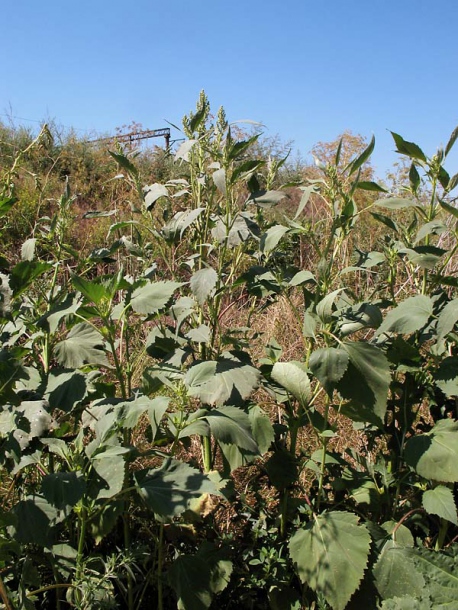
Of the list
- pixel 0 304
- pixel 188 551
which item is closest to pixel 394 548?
pixel 188 551

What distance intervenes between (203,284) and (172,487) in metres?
0.49

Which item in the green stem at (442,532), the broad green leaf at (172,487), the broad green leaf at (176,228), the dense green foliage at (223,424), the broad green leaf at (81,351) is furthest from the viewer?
the green stem at (442,532)

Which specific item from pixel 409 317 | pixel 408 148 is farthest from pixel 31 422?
pixel 408 148

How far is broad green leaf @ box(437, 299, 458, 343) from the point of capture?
4.67 ft

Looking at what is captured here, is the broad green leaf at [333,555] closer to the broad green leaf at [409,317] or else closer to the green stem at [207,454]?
the green stem at [207,454]

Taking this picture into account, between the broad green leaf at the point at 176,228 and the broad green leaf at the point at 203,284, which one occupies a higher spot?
the broad green leaf at the point at 176,228

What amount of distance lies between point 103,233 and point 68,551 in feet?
16.4

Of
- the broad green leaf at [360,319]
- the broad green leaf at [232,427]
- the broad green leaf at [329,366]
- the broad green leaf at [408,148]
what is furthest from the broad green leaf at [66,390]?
the broad green leaf at [408,148]

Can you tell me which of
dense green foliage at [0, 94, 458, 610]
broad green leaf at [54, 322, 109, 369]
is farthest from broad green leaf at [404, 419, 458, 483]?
broad green leaf at [54, 322, 109, 369]

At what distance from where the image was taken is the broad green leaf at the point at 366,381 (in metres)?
1.40

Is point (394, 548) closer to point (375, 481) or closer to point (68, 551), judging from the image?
point (375, 481)

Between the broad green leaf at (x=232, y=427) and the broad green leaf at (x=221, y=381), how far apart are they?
3 cm

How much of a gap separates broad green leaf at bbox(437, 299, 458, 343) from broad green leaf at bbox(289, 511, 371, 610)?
1.72ft

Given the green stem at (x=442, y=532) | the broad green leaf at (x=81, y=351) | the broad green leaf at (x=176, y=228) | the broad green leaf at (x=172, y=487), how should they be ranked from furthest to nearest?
the green stem at (x=442, y=532) → the broad green leaf at (x=176, y=228) → the broad green leaf at (x=81, y=351) → the broad green leaf at (x=172, y=487)
